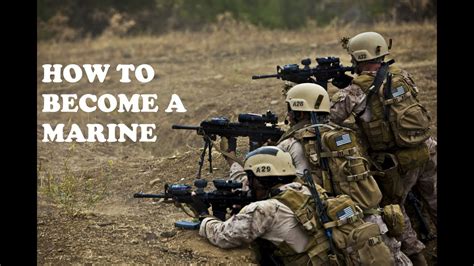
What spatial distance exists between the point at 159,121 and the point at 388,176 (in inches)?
268

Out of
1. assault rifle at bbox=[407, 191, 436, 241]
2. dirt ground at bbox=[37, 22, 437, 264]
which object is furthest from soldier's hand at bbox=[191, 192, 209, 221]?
assault rifle at bbox=[407, 191, 436, 241]

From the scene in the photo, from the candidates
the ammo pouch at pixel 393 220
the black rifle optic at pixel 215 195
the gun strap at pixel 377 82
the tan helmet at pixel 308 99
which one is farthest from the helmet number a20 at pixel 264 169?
the gun strap at pixel 377 82

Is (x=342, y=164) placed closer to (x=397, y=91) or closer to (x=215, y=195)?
(x=215, y=195)

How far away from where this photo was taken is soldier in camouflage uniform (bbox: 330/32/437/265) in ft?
25.5

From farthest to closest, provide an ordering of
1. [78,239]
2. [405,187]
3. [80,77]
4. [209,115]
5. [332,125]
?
[80,77]
[209,115]
[405,187]
[78,239]
[332,125]

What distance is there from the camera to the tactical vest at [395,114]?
305 inches

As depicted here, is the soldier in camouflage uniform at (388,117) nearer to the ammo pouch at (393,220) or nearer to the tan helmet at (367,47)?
the tan helmet at (367,47)

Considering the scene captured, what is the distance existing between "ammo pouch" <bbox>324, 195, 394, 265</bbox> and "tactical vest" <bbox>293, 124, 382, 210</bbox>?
601mm

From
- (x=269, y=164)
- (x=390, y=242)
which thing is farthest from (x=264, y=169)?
(x=390, y=242)
